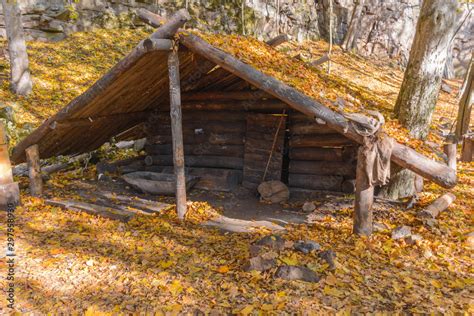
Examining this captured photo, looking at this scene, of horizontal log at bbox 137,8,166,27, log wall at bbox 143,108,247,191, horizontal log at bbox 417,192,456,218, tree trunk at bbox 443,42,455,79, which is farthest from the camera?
tree trunk at bbox 443,42,455,79

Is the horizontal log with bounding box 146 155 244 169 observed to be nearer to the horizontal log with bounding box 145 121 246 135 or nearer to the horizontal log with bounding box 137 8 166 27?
the horizontal log with bounding box 145 121 246 135

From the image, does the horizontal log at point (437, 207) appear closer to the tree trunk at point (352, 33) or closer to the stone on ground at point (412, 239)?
the stone on ground at point (412, 239)

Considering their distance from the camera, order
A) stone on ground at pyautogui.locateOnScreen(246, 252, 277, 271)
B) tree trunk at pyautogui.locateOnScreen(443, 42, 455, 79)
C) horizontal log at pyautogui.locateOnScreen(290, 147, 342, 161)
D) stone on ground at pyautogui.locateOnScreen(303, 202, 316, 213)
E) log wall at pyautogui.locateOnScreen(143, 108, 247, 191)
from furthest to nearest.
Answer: tree trunk at pyautogui.locateOnScreen(443, 42, 455, 79) → log wall at pyautogui.locateOnScreen(143, 108, 247, 191) → horizontal log at pyautogui.locateOnScreen(290, 147, 342, 161) → stone on ground at pyautogui.locateOnScreen(303, 202, 316, 213) → stone on ground at pyautogui.locateOnScreen(246, 252, 277, 271)

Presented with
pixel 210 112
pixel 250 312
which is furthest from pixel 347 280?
pixel 210 112

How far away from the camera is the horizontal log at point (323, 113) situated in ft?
16.0

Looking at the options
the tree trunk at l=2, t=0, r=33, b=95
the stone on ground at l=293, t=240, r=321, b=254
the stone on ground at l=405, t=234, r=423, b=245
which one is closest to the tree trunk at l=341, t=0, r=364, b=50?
the tree trunk at l=2, t=0, r=33, b=95

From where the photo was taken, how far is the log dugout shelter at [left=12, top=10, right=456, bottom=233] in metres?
5.41

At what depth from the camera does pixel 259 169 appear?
807 cm

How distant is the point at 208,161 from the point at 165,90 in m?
2.20

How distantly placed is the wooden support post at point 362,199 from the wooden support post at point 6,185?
6.44 meters

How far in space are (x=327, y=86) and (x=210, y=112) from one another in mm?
3513

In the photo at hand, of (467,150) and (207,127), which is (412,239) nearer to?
(207,127)

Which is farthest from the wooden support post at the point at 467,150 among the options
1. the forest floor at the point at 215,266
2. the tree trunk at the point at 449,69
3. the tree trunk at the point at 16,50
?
the tree trunk at the point at 449,69

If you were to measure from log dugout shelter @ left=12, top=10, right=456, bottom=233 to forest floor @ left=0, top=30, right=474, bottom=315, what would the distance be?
92 centimetres
